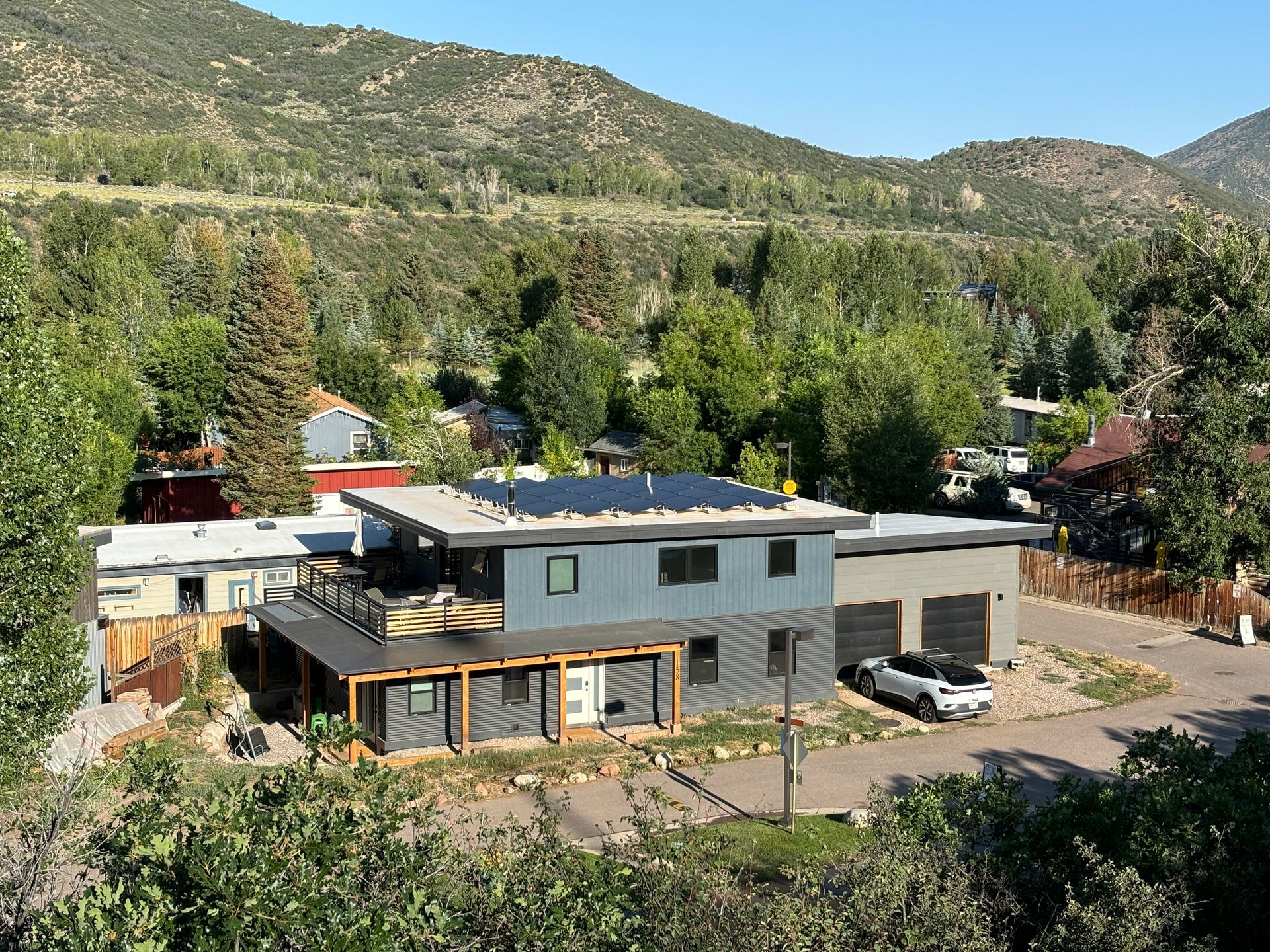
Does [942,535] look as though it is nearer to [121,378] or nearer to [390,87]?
[121,378]

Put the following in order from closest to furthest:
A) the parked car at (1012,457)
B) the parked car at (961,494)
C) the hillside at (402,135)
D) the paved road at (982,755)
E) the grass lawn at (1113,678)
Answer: the paved road at (982,755) → the grass lawn at (1113,678) → the parked car at (961,494) → the parked car at (1012,457) → the hillside at (402,135)

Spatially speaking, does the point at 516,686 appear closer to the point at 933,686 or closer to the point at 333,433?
the point at 933,686

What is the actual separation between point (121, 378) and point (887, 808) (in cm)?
4167

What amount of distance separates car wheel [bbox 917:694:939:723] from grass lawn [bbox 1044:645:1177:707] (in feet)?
13.7

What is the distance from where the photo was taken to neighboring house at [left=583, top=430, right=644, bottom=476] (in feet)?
176

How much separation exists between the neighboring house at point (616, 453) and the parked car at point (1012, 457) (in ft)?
58.0

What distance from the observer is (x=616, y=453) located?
54188 millimetres

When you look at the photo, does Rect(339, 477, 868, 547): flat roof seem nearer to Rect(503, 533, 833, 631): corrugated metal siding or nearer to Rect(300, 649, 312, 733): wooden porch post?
Rect(503, 533, 833, 631): corrugated metal siding

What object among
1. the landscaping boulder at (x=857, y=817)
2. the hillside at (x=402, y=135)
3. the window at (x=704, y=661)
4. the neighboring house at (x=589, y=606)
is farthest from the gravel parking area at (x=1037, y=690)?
the hillside at (x=402, y=135)

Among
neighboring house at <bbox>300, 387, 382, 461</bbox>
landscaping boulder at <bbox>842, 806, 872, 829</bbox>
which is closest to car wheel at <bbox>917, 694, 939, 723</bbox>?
landscaping boulder at <bbox>842, 806, 872, 829</bbox>

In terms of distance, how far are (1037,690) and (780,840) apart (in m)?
11.0

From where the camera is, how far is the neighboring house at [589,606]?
878 inches

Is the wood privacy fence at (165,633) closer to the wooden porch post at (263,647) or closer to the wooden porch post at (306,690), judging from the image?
the wooden porch post at (263,647)

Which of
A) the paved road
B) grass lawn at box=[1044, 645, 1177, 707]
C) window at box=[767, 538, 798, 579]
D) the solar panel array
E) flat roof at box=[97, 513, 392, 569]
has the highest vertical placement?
the solar panel array
